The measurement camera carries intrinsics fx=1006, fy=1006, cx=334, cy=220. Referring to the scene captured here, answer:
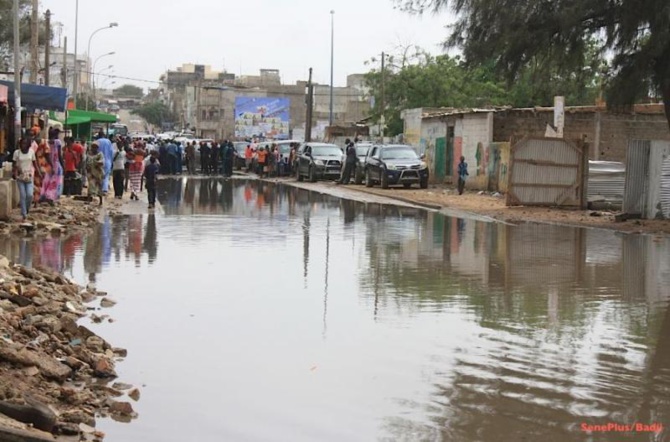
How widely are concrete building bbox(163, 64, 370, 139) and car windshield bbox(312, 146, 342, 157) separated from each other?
49.8 metres

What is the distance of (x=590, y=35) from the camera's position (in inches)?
979

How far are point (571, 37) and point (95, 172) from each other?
1272 cm

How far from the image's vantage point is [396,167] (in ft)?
129

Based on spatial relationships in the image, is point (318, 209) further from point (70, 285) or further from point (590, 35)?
point (70, 285)

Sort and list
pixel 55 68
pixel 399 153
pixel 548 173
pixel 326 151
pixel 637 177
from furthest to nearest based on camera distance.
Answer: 1. pixel 55 68
2. pixel 326 151
3. pixel 399 153
4. pixel 548 173
5. pixel 637 177

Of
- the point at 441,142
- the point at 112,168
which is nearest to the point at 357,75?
the point at 441,142

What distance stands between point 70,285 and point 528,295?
18.1 feet

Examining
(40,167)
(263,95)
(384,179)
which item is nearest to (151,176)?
(40,167)

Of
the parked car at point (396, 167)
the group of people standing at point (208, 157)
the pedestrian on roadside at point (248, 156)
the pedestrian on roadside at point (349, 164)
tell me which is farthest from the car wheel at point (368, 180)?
the pedestrian on roadside at point (248, 156)

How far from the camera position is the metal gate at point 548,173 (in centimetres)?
2772

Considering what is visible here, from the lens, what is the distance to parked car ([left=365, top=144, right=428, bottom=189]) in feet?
129

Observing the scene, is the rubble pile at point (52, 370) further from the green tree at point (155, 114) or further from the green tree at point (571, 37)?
the green tree at point (155, 114)

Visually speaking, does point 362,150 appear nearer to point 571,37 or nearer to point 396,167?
point 396,167

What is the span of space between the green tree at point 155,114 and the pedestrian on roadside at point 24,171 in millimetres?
148009
